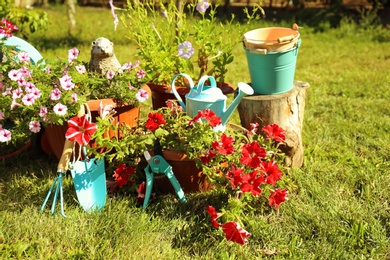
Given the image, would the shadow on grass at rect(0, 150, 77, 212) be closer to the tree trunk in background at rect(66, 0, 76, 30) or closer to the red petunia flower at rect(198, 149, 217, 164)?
the red petunia flower at rect(198, 149, 217, 164)

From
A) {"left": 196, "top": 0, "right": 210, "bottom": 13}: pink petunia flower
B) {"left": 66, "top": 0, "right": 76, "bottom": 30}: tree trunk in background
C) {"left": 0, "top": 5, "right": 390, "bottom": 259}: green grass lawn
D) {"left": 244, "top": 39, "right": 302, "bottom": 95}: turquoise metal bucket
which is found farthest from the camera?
{"left": 66, "top": 0, "right": 76, "bottom": 30}: tree trunk in background

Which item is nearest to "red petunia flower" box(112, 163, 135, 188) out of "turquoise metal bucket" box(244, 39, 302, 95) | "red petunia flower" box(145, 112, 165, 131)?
"red petunia flower" box(145, 112, 165, 131)

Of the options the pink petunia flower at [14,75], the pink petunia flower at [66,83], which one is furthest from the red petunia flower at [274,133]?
the pink petunia flower at [14,75]

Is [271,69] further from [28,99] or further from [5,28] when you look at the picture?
[5,28]

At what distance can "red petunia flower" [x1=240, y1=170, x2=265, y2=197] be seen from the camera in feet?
7.20

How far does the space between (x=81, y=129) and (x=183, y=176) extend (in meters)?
0.66

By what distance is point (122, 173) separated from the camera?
8.21 ft

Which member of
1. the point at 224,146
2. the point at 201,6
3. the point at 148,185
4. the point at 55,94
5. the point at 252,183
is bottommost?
the point at 148,185

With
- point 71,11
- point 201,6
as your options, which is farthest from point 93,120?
point 71,11

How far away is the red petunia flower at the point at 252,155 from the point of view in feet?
7.36

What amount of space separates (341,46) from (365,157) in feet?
12.7

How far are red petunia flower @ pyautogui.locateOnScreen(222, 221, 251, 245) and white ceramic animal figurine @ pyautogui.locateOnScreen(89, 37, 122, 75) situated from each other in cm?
126

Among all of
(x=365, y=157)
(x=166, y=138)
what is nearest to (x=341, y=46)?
(x=365, y=157)

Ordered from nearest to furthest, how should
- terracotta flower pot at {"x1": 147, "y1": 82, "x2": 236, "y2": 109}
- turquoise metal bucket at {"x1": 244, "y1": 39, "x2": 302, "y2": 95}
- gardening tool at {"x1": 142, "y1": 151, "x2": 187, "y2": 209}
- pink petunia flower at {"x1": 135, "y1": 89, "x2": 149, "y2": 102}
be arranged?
gardening tool at {"x1": 142, "y1": 151, "x2": 187, "y2": 209} → pink petunia flower at {"x1": 135, "y1": 89, "x2": 149, "y2": 102} → turquoise metal bucket at {"x1": 244, "y1": 39, "x2": 302, "y2": 95} → terracotta flower pot at {"x1": 147, "y1": 82, "x2": 236, "y2": 109}
